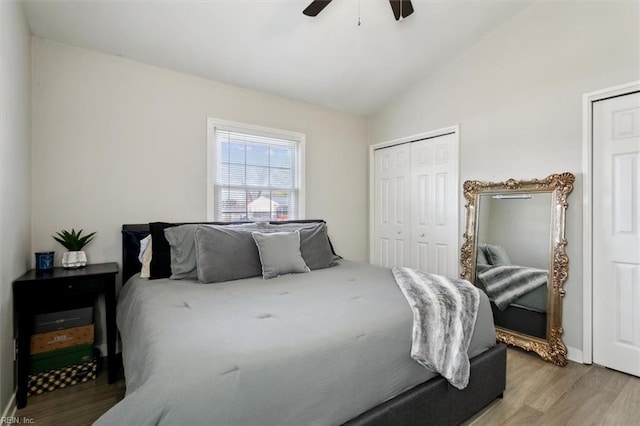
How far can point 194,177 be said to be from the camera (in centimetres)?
307

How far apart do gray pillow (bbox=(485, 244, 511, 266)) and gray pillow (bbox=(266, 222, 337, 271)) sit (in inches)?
60.4

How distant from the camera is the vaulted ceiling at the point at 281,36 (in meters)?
2.34

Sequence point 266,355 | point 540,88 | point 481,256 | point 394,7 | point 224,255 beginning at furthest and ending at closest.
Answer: point 481,256
point 540,88
point 224,255
point 394,7
point 266,355

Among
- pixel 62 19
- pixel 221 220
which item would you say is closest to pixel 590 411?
pixel 221 220

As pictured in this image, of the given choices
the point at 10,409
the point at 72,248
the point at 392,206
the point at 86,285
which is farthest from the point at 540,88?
the point at 10,409

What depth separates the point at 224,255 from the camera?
2336 millimetres

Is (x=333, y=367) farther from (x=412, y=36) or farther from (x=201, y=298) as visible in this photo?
(x=412, y=36)

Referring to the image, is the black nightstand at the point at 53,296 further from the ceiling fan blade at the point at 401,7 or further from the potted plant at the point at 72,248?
the ceiling fan blade at the point at 401,7

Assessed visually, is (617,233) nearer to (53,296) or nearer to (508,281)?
(508,281)

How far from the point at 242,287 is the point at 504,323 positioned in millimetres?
2473

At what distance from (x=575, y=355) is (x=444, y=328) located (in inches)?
71.4

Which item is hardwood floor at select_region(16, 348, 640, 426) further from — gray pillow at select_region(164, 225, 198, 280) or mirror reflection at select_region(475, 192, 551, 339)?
gray pillow at select_region(164, 225, 198, 280)

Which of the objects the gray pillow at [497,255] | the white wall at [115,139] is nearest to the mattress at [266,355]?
the white wall at [115,139]

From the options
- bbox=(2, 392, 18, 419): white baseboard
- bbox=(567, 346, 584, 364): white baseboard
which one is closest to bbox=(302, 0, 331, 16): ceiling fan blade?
bbox=(2, 392, 18, 419): white baseboard
